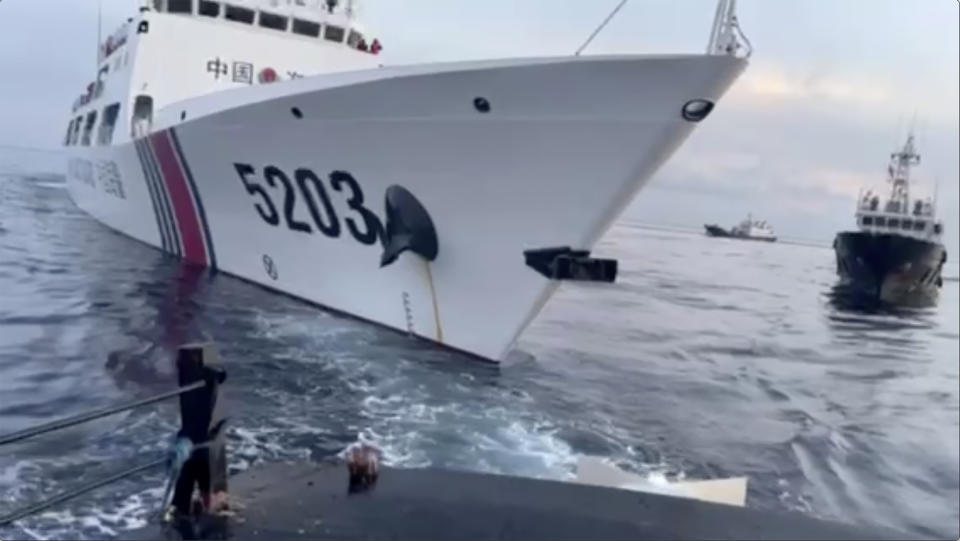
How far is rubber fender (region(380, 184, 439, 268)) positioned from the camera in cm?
634

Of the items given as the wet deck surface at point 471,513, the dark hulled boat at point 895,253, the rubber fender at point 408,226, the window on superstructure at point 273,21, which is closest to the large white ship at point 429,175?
the rubber fender at point 408,226

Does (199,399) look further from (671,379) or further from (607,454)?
(671,379)

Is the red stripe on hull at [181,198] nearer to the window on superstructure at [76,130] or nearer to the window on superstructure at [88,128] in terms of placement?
the window on superstructure at [88,128]

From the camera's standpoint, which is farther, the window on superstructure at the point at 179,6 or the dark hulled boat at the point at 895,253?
the dark hulled boat at the point at 895,253

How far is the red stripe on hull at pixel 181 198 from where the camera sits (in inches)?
325

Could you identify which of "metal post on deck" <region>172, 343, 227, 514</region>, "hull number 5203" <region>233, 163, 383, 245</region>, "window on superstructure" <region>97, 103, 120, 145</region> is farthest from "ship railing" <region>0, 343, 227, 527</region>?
"window on superstructure" <region>97, 103, 120, 145</region>

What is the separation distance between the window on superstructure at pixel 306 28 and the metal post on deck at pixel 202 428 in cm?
917

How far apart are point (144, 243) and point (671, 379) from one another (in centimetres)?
625

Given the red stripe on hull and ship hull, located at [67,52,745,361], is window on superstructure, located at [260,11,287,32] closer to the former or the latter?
ship hull, located at [67,52,745,361]

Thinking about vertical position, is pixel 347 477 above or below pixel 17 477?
above

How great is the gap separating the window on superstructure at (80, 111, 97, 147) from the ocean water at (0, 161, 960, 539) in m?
2.39

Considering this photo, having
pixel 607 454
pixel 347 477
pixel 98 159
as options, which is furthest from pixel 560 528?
pixel 98 159

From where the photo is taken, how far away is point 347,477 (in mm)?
2756

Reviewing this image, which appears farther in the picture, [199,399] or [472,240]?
[472,240]
